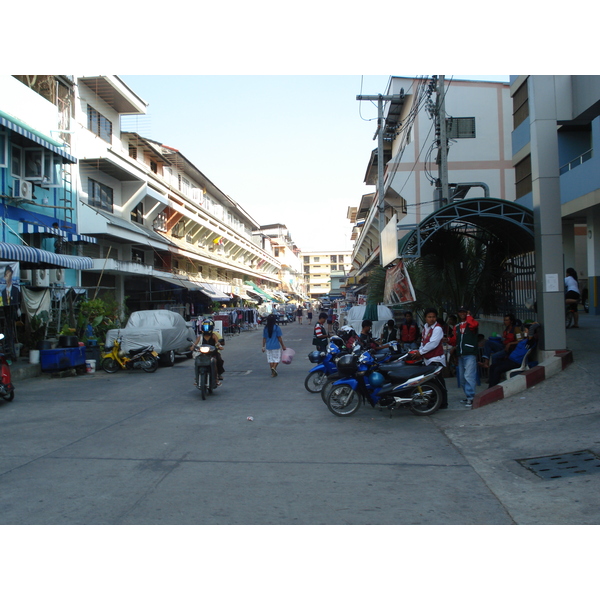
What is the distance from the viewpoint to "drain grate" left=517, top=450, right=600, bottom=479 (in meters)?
5.66

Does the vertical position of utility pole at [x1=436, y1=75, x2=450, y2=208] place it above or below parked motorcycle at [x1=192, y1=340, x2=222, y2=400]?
above

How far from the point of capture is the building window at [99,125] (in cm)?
2516

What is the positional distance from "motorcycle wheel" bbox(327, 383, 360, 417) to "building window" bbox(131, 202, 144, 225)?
2357cm

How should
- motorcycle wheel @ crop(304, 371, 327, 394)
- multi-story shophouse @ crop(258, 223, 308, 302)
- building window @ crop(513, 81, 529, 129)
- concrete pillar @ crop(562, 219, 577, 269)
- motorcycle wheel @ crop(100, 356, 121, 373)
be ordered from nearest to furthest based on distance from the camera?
motorcycle wheel @ crop(304, 371, 327, 394) < motorcycle wheel @ crop(100, 356, 121, 373) < building window @ crop(513, 81, 529, 129) < concrete pillar @ crop(562, 219, 577, 269) < multi-story shophouse @ crop(258, 223, 308, 302)

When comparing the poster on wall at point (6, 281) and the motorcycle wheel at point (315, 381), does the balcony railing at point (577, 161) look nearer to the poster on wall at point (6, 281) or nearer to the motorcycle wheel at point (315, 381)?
the motorcycle wheel at point (315, 381)

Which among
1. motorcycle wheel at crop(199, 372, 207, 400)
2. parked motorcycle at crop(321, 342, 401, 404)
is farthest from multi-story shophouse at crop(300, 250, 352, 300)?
motorcycle wheel at crop(199, 372, 207, 400)

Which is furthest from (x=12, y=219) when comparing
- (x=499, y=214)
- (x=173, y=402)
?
(x=499, y=214)

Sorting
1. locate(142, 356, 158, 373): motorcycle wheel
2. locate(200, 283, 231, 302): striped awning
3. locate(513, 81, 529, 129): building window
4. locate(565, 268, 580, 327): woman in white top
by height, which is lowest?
locate(142, 356, 158, 373): motorcycle wheel

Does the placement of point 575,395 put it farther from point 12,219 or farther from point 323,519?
point 12,219

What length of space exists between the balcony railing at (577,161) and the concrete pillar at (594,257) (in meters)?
1.57

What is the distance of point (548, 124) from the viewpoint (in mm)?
9898

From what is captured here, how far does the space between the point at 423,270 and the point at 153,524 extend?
11.6 m

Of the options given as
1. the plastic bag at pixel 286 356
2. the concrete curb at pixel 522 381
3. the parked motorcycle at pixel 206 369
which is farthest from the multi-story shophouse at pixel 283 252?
the concrete curb at pixel 522 381

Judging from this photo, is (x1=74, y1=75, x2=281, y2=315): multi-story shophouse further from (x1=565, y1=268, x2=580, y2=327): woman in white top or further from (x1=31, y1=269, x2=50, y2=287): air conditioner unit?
(x1=565, y1=268, x2=580, y2=327): woman in white top
